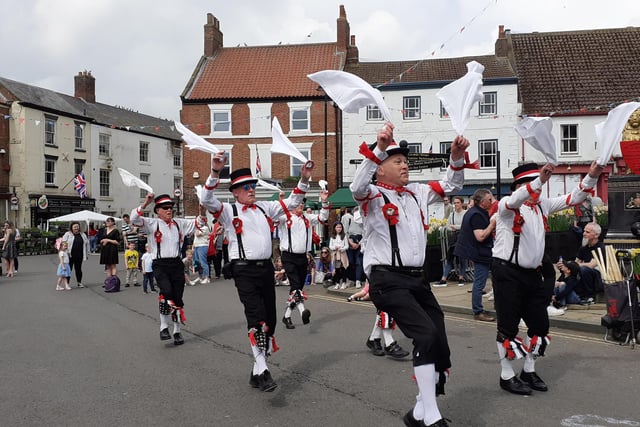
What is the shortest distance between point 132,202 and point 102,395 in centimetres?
4395

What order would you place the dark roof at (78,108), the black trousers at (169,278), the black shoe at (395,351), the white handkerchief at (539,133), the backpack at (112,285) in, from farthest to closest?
the dark roof at (78,108), the backpack at (112,285), the black trousers at (169,278), the black shoe at (395,351), the white handkerchief at (539,133)

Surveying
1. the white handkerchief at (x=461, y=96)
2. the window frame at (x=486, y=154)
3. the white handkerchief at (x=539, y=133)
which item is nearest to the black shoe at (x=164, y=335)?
the white handkerchief at (x=461, y=96)

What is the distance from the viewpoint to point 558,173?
29.7 m

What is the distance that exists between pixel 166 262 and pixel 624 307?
19.4 feet

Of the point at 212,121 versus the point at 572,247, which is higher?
the point at 212,121

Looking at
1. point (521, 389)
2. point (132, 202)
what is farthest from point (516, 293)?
point (132, 202)

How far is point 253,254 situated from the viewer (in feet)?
19.3

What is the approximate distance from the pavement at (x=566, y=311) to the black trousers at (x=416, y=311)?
4.68m

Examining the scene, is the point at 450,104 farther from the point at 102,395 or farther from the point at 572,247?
the point at 572,247

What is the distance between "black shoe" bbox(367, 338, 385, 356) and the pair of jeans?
2.53 meters

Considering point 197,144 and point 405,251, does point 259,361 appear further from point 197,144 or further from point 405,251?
point 197,144

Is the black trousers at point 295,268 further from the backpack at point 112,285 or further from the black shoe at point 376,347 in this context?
the backpack at point 112,285

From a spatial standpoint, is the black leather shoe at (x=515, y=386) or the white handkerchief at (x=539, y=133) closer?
the white handkerchief at (x=539, y=133)

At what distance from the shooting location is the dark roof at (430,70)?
1245 inches
